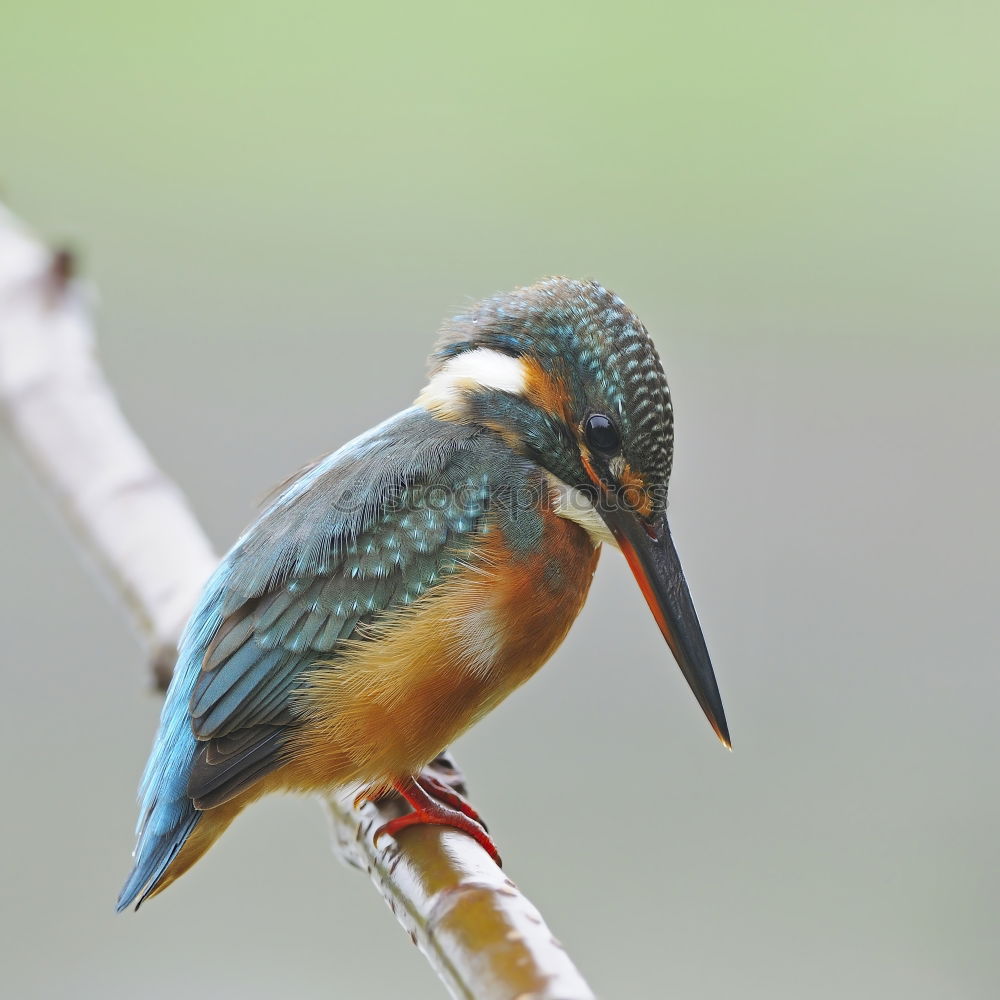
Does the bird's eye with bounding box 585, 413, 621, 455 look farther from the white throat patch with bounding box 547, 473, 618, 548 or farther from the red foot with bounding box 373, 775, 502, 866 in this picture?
the red foot with bounding box 373, 775, 502, 866

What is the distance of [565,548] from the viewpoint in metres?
1.37

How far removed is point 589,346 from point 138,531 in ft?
1.81

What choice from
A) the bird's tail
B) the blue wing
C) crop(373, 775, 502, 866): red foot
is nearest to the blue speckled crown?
the blue wing

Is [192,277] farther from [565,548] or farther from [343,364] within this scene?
[565,548]

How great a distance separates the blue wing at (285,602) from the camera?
129cm

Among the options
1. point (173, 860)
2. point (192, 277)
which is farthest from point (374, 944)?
point (192, 277)

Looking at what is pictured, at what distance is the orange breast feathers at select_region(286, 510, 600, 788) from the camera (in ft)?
4.32

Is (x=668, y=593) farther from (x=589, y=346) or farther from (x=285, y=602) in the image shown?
(x=285, y=602)

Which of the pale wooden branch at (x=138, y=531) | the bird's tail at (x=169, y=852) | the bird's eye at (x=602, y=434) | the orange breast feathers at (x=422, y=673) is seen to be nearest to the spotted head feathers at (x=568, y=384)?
the bird's eye at (x=602, y=434)

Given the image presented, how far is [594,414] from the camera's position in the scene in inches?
51.7

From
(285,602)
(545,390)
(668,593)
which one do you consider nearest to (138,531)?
(285,602)

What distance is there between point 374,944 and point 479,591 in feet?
3.25

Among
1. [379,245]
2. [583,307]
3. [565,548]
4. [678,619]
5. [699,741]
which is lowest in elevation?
[699,741]

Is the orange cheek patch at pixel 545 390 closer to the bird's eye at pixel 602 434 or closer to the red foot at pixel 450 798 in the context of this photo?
the bird's eye at pixel 602 434
